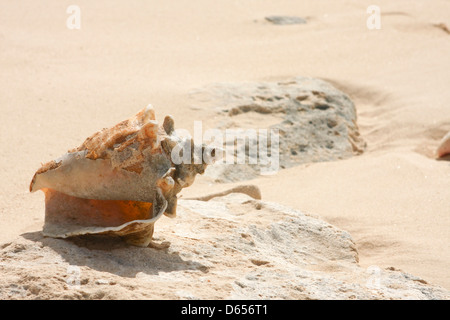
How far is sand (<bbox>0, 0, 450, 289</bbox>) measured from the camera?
13.0ft

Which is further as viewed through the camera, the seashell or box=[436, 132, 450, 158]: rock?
box=[436, 132, 450, 158]: rock

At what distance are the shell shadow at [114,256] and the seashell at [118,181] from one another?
0.05 m

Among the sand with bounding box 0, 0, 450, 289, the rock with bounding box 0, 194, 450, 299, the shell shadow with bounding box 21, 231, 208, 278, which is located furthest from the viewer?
the sand with bounding box 0, 0, 450, 289

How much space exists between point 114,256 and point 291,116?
3.53m

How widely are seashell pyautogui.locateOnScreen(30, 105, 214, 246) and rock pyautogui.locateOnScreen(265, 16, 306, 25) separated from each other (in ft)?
25.2

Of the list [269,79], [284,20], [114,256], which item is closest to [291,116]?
[269,79]

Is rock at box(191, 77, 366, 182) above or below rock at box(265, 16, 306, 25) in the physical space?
below

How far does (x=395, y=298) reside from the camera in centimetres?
253

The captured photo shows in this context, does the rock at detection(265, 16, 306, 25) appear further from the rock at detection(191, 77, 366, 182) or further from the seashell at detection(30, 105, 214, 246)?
the seashell at detection(30, 105, 214, 246)

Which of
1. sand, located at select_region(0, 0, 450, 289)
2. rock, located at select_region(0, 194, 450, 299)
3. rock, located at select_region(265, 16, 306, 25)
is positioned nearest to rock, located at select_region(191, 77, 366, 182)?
sand, located at select_region(0, 0, 450, 289)

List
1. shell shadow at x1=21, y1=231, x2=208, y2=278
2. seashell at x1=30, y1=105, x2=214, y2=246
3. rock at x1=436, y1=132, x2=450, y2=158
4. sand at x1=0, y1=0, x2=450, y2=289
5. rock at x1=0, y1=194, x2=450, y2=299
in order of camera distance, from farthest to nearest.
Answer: rock at x1=436, y1=132, x2=450, y2=158
sand at x1=0, y1=0, x2=450, y2=289
seashell at x1=30, y1=105, x2=214, y2=246
shell shadow at x1=21, y1=231, x2=208, y2=278
rock at x1=0, y1=194, x2=450, y2=299

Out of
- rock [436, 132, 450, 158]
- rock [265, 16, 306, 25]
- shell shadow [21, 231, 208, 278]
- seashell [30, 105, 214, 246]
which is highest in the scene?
rock [265, 16, 306, 25]

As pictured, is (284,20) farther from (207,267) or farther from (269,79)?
(207,267)

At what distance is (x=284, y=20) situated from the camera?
1022cm
